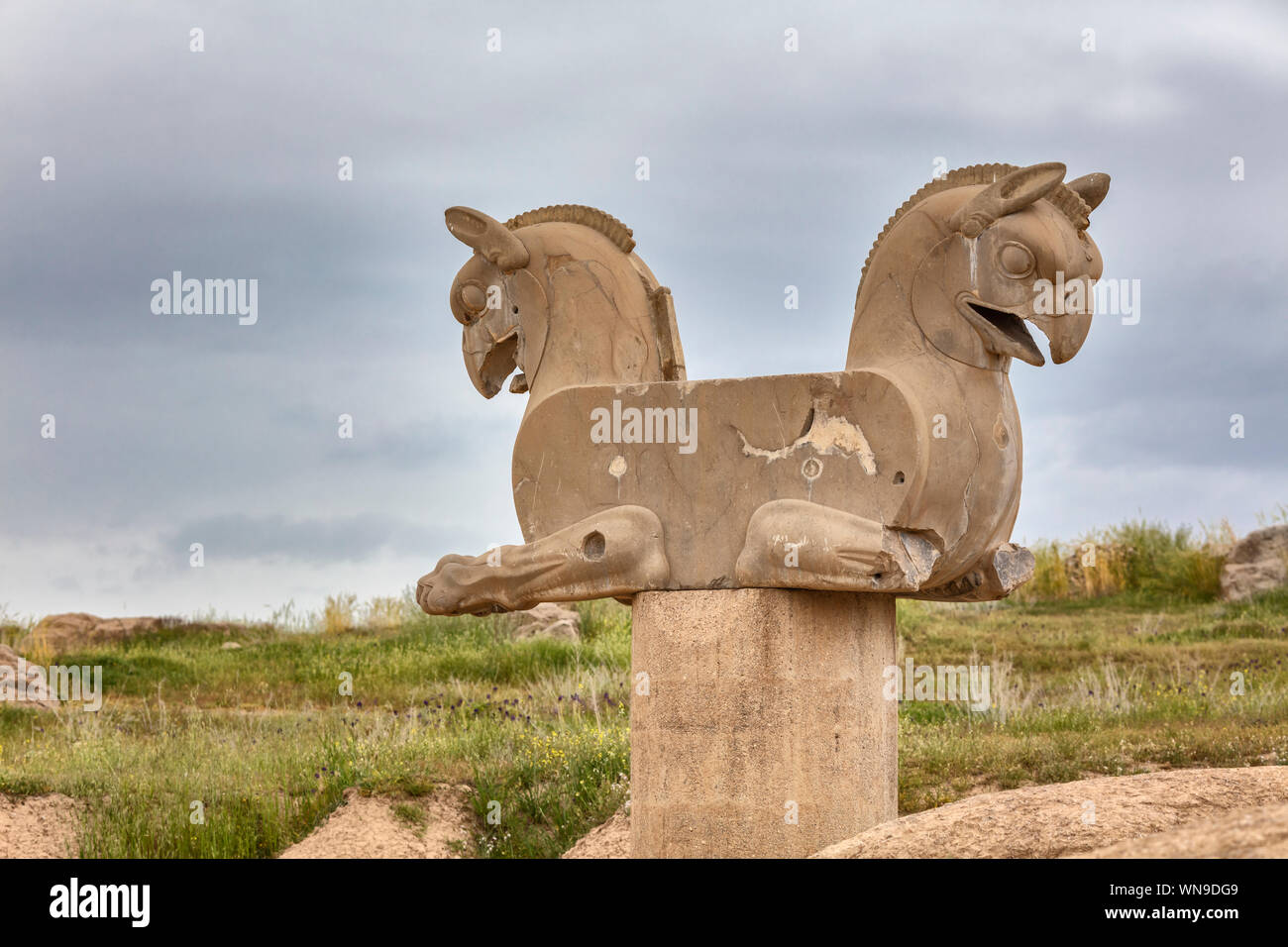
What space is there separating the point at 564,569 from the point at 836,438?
1.25 m

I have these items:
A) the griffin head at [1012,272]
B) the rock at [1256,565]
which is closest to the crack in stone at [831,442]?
the griffin head at [1012,272]

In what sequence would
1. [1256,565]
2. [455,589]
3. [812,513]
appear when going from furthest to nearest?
[1256,565] < [455,589] < [812,513]

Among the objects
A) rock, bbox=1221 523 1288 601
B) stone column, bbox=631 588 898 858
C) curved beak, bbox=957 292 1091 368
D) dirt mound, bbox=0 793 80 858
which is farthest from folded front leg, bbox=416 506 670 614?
rock, bbox=1221 523 1288 601

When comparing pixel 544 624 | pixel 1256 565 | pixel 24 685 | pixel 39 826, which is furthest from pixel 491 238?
pixel 1256 565

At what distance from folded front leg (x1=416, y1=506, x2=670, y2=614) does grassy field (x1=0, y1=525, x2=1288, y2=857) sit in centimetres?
258

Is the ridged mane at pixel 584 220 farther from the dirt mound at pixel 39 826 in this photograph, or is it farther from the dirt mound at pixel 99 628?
the dirt mound at pixel 99 628

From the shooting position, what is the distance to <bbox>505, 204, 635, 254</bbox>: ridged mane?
635cm

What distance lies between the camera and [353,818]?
27.1ft

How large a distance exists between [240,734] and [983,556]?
22.7ft

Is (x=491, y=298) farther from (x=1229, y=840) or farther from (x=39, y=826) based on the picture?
(x=39, y=826)

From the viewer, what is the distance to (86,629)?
16.8 m

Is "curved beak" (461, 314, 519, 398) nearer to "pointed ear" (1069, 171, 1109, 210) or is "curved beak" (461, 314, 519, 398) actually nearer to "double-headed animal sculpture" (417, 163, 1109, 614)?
"double-headed animal sculpture" (417, 163, 1109, 614)

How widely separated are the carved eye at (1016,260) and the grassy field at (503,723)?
3457 millimetres

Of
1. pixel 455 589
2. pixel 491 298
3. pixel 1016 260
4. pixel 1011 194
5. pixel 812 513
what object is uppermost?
pixel 1011 194
